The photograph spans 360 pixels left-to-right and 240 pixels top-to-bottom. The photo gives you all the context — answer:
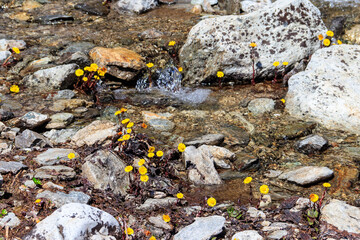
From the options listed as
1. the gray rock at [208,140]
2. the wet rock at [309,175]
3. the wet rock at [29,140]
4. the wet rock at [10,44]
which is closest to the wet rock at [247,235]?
the wet rock at [309,175]

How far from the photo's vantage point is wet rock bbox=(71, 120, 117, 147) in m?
4.96

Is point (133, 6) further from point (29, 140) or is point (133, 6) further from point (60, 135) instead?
point (29, 140)

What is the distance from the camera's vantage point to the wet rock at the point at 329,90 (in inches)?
224

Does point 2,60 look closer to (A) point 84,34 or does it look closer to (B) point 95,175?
(A) point 84,34

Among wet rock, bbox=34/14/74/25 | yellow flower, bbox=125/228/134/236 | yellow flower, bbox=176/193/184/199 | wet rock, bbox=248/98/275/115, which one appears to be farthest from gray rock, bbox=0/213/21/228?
wet rock, bbox=34/14/74/25

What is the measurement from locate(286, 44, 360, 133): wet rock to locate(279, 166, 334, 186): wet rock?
1.37m

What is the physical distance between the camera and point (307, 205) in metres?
3.86

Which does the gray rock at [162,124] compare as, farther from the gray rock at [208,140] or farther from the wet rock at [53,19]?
the wet rock at [53,19]

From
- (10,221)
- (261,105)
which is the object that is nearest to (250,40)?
(261,105)

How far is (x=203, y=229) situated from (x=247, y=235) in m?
0.45

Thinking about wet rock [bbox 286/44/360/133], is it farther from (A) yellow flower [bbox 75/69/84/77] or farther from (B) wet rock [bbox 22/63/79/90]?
(B) wet rock [bbox 22/63/79/90]

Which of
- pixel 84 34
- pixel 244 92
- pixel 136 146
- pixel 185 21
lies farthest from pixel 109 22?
pixel 136 146

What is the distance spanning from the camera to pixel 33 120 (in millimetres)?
5293

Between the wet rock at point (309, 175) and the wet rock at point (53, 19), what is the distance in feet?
24.6
